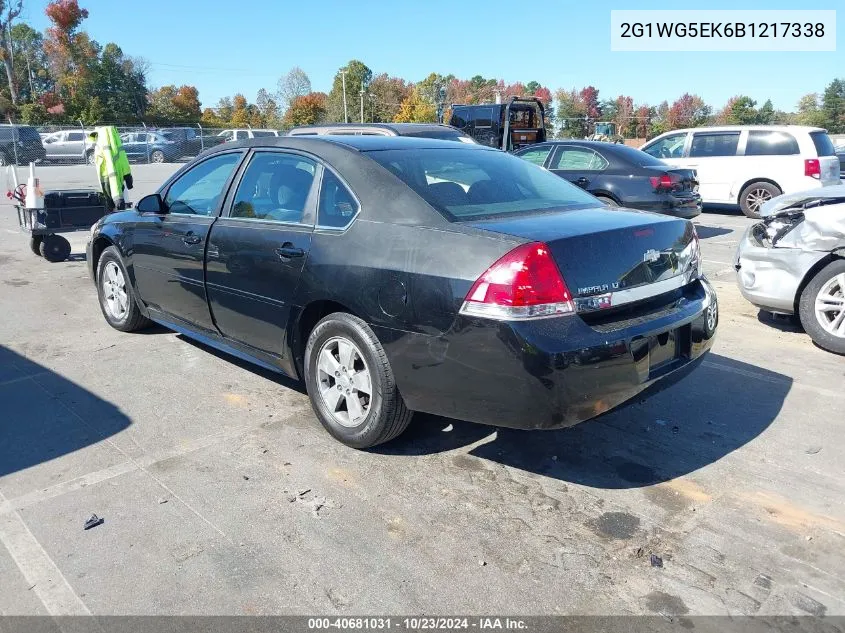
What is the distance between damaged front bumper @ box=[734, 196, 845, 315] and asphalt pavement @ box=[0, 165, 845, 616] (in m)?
0.85

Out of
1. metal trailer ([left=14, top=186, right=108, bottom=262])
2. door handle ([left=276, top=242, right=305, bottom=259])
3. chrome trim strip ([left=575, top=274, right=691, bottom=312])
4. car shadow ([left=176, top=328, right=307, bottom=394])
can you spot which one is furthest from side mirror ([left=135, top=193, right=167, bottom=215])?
metal trailer ([left=14, top=186, right=108, bottom=262])

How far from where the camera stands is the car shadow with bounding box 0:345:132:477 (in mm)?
3639

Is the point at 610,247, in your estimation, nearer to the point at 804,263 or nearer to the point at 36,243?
the point at 804,263

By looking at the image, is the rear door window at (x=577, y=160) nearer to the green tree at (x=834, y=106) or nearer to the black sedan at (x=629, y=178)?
the black sedan at (x=629, y=178)

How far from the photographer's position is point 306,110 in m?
66.6

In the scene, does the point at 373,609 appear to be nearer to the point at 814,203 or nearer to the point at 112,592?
the point at 112,592

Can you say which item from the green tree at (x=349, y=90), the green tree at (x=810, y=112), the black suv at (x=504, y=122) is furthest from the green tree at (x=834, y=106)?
the black suv at (x=504, y=122)

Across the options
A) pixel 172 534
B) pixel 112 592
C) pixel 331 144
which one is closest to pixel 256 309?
pixel 331 144

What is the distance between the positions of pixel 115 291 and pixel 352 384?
316 cm

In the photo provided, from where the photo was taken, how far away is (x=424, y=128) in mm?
10641

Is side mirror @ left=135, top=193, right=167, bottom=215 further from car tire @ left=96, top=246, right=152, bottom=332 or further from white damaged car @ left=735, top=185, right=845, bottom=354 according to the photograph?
white damaged car @ left=735, top=185, right=845, bottom=354

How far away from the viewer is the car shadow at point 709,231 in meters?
11.5

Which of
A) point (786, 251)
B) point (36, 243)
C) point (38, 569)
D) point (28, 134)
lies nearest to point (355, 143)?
point (38, 569)

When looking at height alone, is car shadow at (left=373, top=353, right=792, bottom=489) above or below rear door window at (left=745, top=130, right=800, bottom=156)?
below
